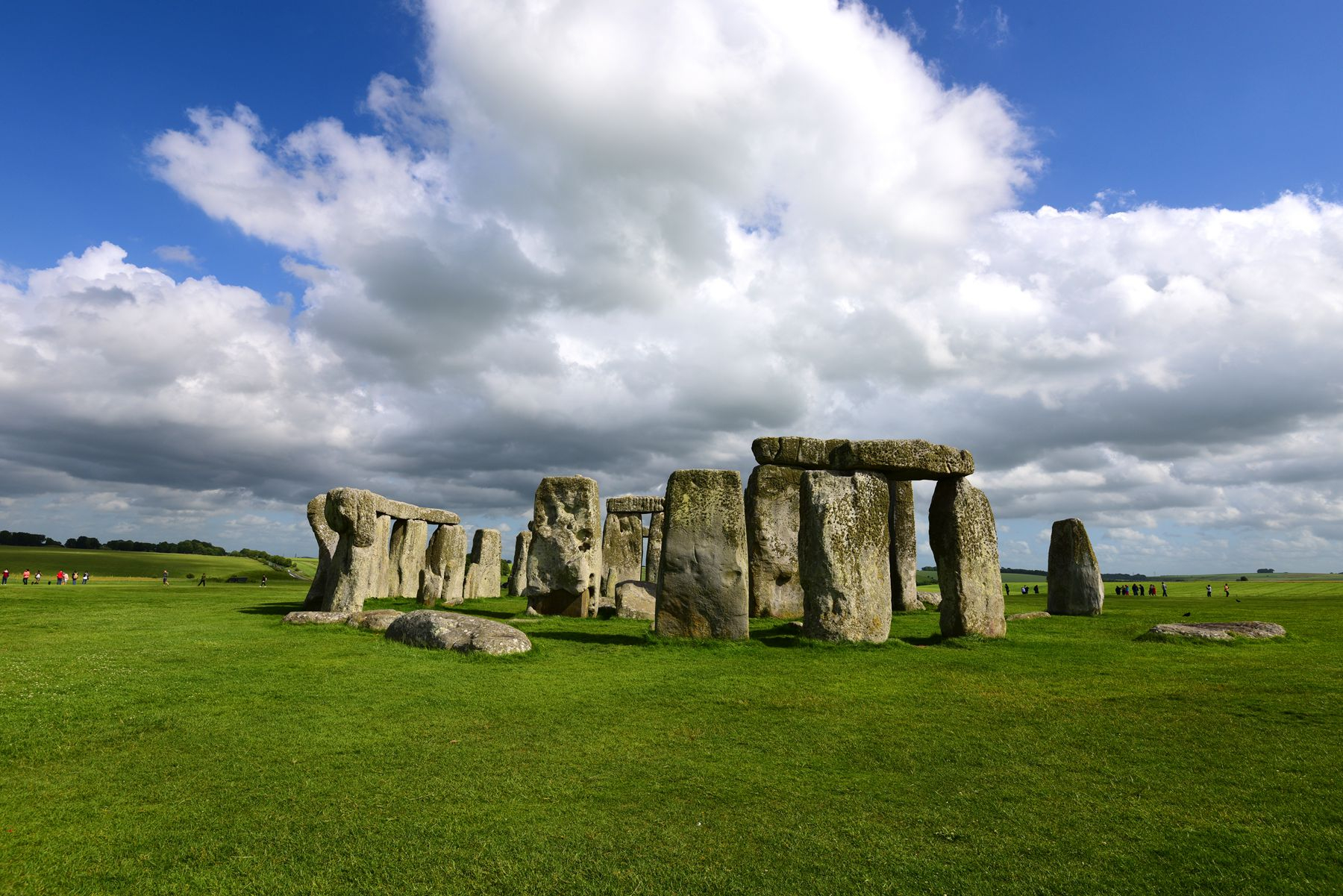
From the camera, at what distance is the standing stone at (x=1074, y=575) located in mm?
19719

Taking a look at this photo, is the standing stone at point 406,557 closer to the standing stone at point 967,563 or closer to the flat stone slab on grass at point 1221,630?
the standing stone at point 967,563

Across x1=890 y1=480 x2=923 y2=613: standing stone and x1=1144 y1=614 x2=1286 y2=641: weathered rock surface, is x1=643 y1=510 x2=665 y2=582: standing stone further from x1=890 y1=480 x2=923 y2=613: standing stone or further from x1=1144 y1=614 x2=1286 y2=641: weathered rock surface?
x1=1144 y1=614 x2=1286 y2=641: weathered rock surface

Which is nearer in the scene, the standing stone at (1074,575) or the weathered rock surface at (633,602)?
the weathered rock surface at (633,602)

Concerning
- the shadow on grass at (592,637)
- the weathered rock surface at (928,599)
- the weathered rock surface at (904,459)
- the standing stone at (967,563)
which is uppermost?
the weathered rock surface at (904,459)

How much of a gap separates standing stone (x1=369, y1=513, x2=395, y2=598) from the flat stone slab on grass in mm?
19763

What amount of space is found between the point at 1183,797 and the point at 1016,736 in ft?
5.51

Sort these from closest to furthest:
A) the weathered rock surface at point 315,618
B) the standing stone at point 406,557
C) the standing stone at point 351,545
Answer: the weathered rock surface at point 315,618 → the standing stone at point 351,545 → the standing stone at point 406,557

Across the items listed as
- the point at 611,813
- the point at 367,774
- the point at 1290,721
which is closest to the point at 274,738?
the point at 367,774

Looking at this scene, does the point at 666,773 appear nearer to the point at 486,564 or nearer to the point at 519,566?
the point at 486,564

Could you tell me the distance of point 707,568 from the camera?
42.4 feet

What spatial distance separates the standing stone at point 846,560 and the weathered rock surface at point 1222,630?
16.8ft

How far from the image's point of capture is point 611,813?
4.99 meters

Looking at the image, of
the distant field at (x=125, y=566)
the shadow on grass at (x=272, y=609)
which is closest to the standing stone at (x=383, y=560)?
the shadow on grass at (x=272, y=609)

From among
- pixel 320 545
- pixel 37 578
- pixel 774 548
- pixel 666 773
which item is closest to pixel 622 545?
pixel 774 548
